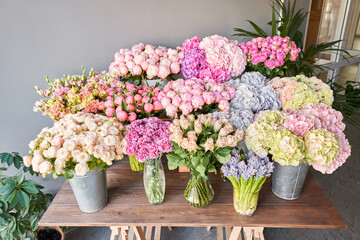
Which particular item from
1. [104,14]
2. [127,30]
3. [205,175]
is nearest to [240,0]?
[127,30]

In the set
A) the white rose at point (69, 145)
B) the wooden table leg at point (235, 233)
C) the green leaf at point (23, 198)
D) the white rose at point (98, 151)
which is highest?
the white rose at point (69, 145)

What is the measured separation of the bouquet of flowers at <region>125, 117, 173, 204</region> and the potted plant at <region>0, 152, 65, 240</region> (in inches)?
25.8

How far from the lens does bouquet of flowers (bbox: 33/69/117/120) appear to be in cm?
120

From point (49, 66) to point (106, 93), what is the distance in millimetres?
586

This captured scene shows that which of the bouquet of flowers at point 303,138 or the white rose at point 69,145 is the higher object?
the white rose at point 69,145

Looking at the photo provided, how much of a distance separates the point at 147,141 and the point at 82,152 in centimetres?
24

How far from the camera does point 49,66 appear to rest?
5.13 feet

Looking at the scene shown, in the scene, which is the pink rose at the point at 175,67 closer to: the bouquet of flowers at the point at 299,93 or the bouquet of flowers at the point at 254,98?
the bouquet of flowers at the point at 254,98

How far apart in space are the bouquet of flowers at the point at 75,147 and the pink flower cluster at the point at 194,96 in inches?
11.1

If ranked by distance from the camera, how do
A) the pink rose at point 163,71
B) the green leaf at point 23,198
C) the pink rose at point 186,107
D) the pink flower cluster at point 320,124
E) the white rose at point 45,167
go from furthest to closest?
1. the pink rose at point 163,71
2. the green leaf at point 23,198
3. the pink rose at point 186,107
4. the pink flower cluster at point 320,124
5. the white rose at point 45,167

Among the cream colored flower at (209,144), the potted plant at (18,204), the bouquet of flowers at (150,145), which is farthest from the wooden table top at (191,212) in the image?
the cream colored flower at (209,144)

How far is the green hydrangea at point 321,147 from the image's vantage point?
3.01 feet

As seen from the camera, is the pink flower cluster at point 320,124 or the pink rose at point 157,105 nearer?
the pink flower cluster at point 320,124

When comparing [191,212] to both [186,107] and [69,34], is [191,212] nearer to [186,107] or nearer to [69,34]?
[186,107]
